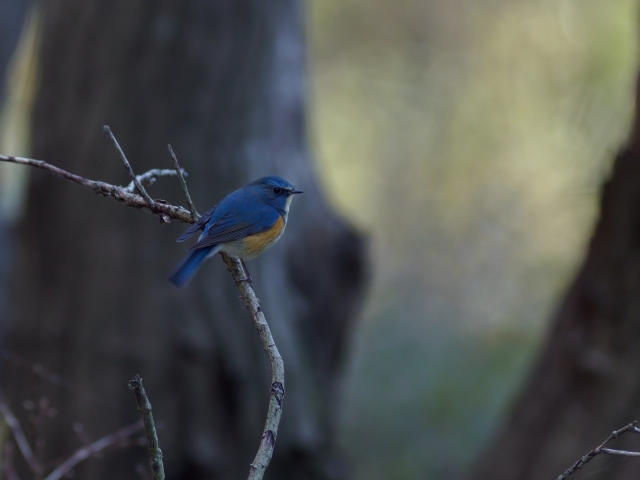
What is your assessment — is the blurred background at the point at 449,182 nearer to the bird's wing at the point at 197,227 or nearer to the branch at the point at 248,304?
the bird's wing at the point at 197,227

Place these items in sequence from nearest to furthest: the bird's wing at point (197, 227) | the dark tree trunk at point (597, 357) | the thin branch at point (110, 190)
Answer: the thin branch at point (110, 190) < the bird's wing at point (197, 227) < the dark tree trunk at point (597, 357)

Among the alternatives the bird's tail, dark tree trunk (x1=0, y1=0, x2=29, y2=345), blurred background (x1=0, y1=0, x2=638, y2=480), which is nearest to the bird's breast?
the bird's tail

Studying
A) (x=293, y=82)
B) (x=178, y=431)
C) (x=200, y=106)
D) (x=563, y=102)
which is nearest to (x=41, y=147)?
(x=200, y=106)

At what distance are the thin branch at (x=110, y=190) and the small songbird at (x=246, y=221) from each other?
0.62 meters

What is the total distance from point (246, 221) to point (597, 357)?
2801mm

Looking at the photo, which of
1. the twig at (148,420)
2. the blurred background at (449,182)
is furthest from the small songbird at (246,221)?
the blurred background at (449,182)

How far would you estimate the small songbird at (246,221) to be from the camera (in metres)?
2.40

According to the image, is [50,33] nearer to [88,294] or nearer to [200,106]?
[200,106]

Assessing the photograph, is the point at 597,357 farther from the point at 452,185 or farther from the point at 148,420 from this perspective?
the point at 452,185

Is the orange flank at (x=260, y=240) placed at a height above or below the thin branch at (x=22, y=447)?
above

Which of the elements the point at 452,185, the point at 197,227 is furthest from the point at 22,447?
the point at 452,185

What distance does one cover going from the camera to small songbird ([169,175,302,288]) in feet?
7.88

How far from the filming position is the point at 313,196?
16.6 feet

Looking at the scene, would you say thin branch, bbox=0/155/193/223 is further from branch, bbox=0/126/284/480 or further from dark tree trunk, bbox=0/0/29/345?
dark tree trunk, bbox=0/0/29/345
